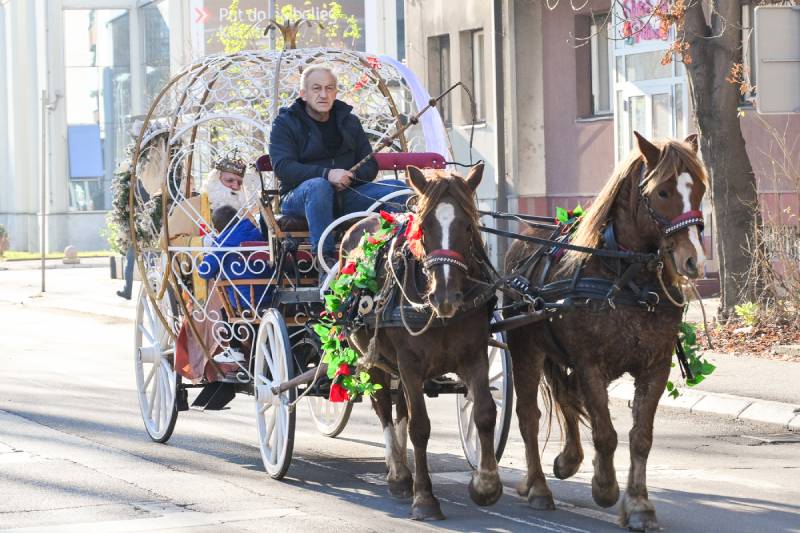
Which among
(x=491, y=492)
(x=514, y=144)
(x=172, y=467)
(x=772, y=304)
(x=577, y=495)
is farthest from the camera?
(x=514, y=144)

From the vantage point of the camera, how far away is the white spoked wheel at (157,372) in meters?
10.8

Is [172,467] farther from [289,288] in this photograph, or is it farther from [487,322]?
[487,322]

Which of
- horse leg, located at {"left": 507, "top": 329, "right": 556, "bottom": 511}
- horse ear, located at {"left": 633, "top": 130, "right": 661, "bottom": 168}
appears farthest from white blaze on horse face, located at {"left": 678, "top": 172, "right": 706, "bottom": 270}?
horse leg, located at {"left": 507, "top": 329, "right": 556, "bottom": 511}

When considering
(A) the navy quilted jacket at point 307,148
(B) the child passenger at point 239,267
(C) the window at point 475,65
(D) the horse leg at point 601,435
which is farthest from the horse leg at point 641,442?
(C) the window at point 475,65

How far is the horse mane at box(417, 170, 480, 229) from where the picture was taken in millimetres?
7703

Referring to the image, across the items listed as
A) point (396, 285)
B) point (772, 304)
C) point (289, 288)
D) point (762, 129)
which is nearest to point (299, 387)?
point (289, 288)

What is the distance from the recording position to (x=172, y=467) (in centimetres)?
957

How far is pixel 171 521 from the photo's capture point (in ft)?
25.5

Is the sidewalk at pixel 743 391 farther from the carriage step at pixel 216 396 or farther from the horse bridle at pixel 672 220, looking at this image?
the horse bridle at pixel 672 220

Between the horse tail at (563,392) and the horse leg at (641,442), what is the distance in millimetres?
951

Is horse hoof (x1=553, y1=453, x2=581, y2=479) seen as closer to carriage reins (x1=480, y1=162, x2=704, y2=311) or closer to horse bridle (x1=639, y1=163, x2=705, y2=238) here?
carriage reins (x1=480, y1=162, x2=704, y2=311)

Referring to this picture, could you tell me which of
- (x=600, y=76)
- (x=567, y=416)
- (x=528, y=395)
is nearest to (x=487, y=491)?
(x=528, y=395)

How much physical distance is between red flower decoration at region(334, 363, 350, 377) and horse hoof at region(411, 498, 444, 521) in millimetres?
981

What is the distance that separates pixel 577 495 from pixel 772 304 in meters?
7.93
